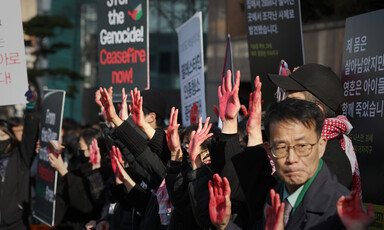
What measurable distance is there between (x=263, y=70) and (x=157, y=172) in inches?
80.0

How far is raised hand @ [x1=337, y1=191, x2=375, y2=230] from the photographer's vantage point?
247cm

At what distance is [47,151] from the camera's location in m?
8.12

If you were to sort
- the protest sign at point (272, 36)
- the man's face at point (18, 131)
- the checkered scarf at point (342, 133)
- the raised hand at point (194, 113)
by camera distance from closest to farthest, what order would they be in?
the checkered scarf at point (342, 133), the protest sign at point (272, 36), the raised hand at point (194, 113), the man's face at point (18, 131)

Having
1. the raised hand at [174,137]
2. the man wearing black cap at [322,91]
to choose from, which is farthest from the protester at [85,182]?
the man wearing black cap at [322,91]

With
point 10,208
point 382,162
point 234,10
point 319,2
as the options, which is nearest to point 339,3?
point 319,2

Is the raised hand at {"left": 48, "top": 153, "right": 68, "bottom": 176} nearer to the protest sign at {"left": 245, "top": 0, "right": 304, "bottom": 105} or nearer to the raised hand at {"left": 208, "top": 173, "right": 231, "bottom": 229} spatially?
the protest sign at {"left": 245, "top": 0, "right": 304, "bottom": 105}

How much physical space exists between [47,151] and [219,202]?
5.22 metres

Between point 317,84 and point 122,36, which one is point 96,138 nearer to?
point 122,36

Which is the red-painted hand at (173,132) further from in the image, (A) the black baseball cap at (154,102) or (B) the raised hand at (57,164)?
(B) the raised hand at (57,164)

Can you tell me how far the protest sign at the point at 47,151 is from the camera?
7.98 metres

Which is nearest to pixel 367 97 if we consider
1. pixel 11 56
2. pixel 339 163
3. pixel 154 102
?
pixel 339 163

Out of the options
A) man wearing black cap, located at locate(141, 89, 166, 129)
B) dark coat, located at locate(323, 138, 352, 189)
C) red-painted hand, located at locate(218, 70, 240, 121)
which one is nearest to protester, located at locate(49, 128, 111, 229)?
man wearing black cap, located at locate(141, 89, 166, 129)

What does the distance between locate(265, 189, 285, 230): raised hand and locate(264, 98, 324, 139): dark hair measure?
1.21 feet

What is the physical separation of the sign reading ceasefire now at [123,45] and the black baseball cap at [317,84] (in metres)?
3.20
